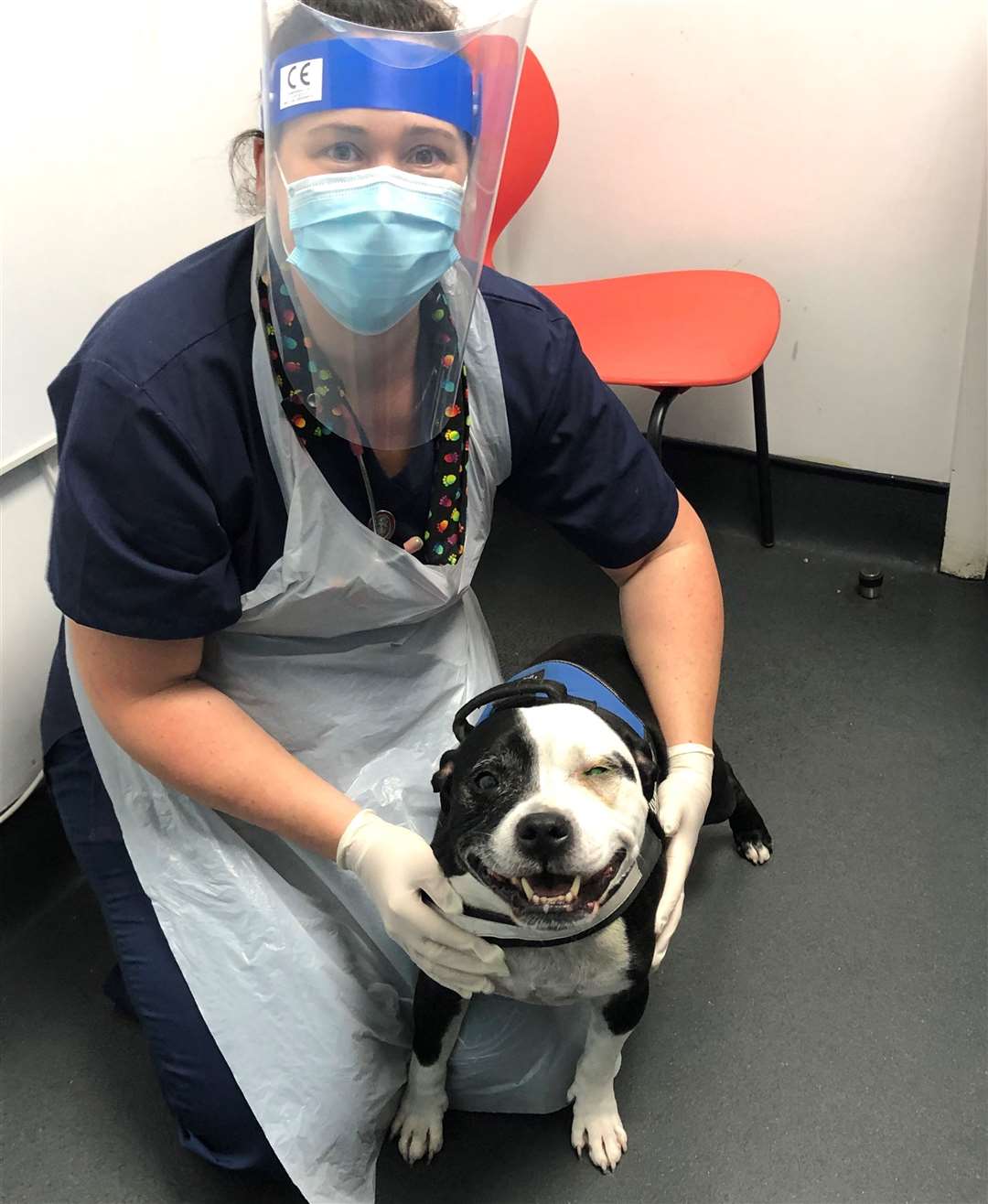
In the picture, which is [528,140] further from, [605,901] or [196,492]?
[605,901]

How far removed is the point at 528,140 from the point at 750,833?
1.20 metres

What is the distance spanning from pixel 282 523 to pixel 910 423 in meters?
1.41

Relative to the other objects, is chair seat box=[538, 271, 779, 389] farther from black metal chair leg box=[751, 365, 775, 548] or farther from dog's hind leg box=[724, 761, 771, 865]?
dog's hind leg box=[724, 761, 771, 865]

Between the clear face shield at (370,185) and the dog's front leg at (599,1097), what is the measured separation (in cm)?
68

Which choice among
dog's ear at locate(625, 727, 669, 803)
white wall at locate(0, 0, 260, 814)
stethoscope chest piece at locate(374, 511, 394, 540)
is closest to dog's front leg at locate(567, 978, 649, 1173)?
dog's ear at locate(625, 727, 669, 803)

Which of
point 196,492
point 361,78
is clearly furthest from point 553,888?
point 361,78

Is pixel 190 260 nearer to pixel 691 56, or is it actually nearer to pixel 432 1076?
pixel 432 1076

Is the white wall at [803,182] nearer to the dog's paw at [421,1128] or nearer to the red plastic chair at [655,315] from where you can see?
the red plastic chair at [655,315]

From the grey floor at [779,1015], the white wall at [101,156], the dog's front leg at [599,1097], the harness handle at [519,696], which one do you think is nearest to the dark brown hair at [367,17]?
the white wall at [101,156]

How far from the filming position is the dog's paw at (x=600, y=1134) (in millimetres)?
1183

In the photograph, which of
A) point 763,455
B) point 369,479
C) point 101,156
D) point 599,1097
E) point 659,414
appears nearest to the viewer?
point 369,479

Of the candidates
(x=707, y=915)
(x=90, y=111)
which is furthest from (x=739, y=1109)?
(x=90, y=111)

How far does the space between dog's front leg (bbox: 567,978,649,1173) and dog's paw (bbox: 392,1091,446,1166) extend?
0.16 meters

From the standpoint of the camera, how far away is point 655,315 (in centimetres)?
182
